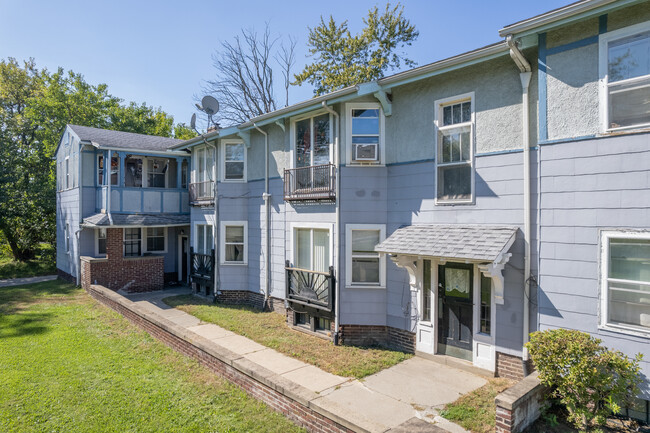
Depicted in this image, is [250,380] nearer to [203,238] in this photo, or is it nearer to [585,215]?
[585,215]

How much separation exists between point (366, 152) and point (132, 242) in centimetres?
1210

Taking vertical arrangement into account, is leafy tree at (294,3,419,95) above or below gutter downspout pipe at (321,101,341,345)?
above

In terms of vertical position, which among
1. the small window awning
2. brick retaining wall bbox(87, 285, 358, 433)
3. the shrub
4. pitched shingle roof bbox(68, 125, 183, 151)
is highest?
pitched shingle roof bbox(68, 125, 183, 151)

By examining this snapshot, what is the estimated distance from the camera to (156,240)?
1683cm

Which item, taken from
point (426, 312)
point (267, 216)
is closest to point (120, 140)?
point (267, 216)

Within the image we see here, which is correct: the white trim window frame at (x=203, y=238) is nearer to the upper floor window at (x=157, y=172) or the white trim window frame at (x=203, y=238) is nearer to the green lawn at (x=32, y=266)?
the upper floor window at (x=157, y=172)

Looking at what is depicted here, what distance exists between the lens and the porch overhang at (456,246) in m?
6.46

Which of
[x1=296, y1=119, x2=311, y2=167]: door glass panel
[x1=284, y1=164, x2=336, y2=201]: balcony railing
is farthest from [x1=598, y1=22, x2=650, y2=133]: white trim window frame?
[x1=296, y1=119, x2=311, y2=167]: door glass panel

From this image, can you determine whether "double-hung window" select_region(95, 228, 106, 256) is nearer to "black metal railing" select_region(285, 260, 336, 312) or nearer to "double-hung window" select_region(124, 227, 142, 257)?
"double-hung window" select_region(124, 227, 142, 257)

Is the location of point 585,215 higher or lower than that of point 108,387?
higher

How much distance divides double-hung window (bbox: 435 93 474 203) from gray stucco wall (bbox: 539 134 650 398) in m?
1.53

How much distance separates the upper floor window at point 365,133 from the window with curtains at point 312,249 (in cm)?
212

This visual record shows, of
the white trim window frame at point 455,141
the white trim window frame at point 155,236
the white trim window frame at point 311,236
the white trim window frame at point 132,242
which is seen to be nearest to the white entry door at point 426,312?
the white trim window frame at point 455,141

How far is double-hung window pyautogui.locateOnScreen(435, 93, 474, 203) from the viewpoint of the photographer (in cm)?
759
